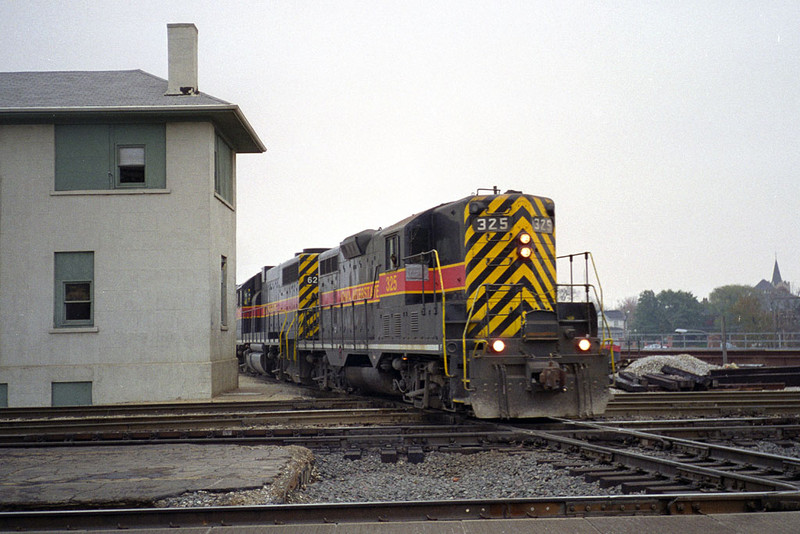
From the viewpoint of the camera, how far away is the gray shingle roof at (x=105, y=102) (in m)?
17.4

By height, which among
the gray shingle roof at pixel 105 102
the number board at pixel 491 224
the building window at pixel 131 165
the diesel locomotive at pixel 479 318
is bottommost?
the diesel locomotive at pixel 479 318

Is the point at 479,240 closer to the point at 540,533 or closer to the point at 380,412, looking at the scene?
the point at 380,412

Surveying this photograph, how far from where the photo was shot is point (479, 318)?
1095 centimetres

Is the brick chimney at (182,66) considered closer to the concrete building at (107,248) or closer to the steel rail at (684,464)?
the concrete building at (107,248)

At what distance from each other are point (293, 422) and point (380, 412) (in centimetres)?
151

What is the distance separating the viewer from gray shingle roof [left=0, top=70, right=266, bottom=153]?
57.1 ft

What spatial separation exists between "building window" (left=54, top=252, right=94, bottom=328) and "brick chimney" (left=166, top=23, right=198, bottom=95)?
4.94 m

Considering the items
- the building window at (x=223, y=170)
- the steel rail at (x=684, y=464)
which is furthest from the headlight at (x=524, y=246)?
the building window at (x=223, y=170)

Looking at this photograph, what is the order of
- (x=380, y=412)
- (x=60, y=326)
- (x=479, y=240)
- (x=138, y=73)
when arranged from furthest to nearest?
(x=138, y=73) < (x=60, y=326) < (x=380, y=412) < (x=479, y=240)

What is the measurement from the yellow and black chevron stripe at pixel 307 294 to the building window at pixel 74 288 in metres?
5.23

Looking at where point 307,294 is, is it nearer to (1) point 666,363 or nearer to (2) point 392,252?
(2) point 392,252

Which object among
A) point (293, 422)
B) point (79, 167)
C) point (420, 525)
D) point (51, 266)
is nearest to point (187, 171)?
point (79, 167)

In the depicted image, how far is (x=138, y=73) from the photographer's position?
69.7ft

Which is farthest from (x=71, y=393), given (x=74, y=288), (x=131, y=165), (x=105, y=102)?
(x=105, y=102)
